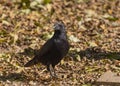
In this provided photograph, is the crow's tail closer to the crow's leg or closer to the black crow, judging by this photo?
the black crow

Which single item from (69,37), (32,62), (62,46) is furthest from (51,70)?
(69,37)

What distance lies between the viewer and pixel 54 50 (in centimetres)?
892

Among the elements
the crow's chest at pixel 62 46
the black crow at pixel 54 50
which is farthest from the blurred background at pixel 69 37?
the crow's chest at pixel 62 46

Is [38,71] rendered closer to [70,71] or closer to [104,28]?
[70,71]

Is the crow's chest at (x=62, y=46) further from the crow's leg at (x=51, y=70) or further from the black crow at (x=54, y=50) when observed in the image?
the crow's leg at (x=51, y=70)

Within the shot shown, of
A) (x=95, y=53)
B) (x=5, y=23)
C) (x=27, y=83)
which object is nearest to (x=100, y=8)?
(x=5, y=23)

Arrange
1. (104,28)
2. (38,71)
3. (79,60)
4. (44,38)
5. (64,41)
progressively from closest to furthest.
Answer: (64,41) → (38,71) → (79,60) → (44,38) → (104,28)

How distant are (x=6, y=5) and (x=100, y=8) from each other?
2.57m

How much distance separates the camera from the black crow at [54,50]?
349 inches

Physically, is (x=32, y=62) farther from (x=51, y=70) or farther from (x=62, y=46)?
(x=62, y=46)

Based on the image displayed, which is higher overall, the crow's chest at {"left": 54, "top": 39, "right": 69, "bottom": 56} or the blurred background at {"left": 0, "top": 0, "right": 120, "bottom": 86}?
the crow's chest at {"left": 54, "top": 39, "right": 69, "bottom": 56}

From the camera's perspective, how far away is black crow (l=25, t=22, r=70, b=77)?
8875 mm

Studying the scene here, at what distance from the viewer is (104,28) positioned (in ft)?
42.3

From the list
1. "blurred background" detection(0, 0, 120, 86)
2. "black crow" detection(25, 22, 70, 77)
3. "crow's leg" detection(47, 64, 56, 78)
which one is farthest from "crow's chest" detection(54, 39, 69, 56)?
"blurred background" detection(0, 0, 120, 86)
